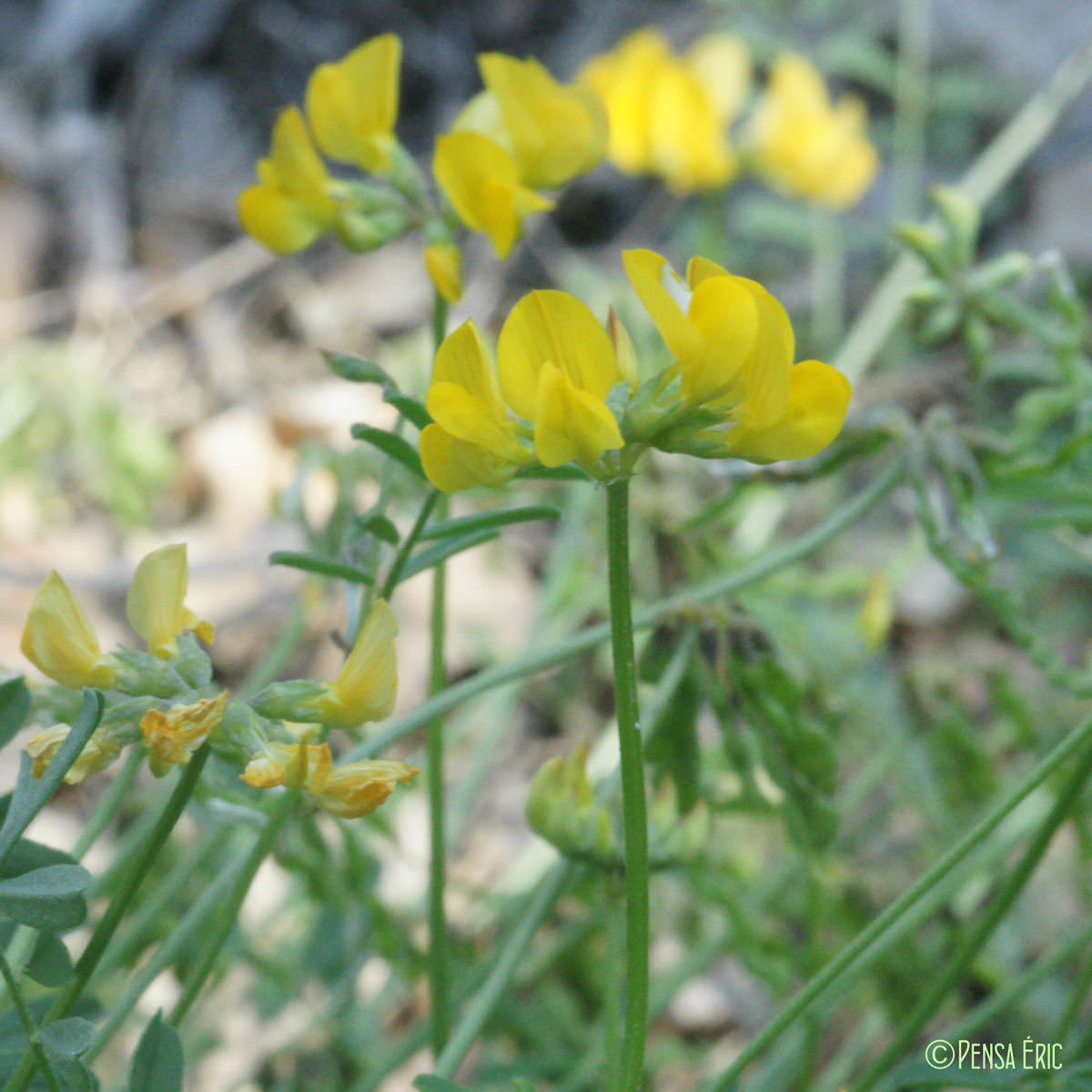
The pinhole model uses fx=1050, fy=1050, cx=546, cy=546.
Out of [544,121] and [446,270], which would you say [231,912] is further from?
[544,121]

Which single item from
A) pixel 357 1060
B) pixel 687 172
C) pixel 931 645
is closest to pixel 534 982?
pixel 357 1060

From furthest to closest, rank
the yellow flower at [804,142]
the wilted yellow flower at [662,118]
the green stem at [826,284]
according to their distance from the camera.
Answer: the green stem at [826,284]
the yellow flower at [804,142]
the wilted yellow flower at [662,118]

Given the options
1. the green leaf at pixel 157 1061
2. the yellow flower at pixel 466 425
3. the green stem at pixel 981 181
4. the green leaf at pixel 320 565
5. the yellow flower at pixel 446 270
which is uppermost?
the green stem at pixel 981 181

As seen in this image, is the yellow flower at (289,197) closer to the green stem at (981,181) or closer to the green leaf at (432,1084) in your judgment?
the green leaf at (432,1084)

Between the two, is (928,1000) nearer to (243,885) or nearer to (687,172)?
(243,885)

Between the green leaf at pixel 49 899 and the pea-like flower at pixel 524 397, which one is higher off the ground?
the pea-like flower at pixel 524 397

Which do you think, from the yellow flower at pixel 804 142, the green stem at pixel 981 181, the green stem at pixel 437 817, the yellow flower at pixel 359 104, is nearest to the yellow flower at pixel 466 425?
the green stem at pixel 437 817

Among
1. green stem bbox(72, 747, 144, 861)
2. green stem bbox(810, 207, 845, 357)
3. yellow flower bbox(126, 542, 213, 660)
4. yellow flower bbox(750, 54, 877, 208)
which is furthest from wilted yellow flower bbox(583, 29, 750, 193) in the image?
yellow flower bbox(126, 542, 213, 660)
